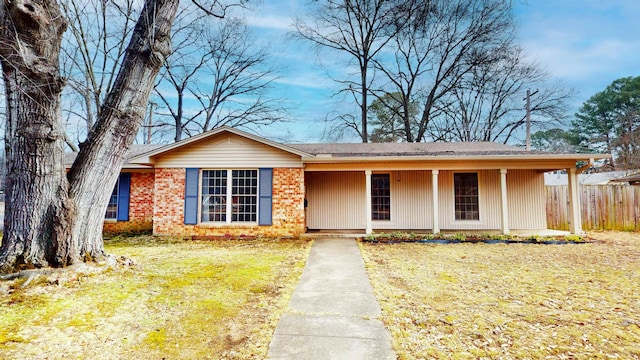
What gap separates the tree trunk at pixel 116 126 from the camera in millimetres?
4914

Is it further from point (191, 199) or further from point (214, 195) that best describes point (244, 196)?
point (191, 199)

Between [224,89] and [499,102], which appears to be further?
[224,89]

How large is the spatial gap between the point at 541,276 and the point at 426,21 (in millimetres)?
18231

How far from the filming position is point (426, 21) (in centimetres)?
1911

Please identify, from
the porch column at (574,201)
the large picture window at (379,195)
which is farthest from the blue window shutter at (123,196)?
the porch column at (574,201)

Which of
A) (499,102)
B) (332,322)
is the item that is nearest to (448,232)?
(332,322)

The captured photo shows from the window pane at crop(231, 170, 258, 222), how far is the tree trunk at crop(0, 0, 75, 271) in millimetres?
4947

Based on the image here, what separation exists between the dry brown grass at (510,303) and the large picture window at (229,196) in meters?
4.22

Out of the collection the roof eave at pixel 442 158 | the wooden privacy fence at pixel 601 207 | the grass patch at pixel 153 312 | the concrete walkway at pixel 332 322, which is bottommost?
the concrete walkway at pixel 332 322

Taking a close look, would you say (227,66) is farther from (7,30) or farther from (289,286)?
(289,286)

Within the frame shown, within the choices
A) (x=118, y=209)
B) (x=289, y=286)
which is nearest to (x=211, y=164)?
(x=118, y=209)

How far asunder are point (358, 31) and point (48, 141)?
19.5 m

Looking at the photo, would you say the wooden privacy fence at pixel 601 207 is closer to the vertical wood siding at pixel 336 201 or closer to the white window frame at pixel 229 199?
the vertical wood siding at pixel 336 201

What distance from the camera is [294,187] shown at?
938cm
